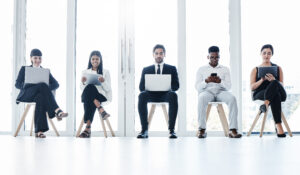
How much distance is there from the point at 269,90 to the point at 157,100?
127 centimetres

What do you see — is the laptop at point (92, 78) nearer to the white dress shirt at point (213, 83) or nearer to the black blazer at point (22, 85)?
the black blazer at point (22, 85)

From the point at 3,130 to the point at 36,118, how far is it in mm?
1271

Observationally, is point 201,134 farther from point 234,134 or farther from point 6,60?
point 6,60

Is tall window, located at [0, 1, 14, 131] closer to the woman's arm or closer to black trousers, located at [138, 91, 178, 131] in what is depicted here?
black trousers, located at [138, 91, 178, 131]

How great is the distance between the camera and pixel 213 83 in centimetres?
387

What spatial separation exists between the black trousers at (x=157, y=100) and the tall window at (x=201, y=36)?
2.44 ft

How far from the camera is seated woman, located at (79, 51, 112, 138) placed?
3.87 m

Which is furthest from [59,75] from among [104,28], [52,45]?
[104,28]

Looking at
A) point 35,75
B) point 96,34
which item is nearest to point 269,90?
point 96,34

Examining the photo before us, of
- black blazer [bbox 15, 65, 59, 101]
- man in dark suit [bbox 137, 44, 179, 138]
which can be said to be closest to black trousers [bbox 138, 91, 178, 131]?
man in dark suit [bbox 137, 44, 179, 138]

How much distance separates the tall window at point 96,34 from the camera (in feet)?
15.0

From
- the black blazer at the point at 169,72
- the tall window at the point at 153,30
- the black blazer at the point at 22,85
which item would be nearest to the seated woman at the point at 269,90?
the black blazer at the point at 169,72

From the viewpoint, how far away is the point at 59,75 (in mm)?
4656

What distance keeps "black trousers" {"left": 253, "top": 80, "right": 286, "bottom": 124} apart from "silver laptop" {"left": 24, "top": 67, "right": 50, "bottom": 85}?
262cm
